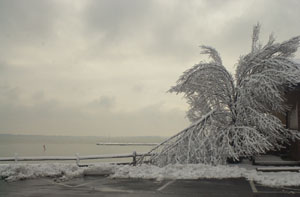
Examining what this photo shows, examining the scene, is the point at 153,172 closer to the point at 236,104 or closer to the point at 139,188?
Result: the point at 139,188

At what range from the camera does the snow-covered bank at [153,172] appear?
548 inches

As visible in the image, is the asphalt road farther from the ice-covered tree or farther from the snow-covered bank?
the ice-covered tree

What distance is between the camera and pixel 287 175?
45.5 ft

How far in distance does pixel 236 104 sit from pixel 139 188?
8.21 meters

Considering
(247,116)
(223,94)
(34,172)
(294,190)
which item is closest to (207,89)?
(223,94)

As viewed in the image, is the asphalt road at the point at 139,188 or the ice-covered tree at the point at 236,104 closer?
the asphalt road at the point at 139,188

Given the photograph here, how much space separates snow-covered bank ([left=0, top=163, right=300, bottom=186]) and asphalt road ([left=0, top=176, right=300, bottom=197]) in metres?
0.81

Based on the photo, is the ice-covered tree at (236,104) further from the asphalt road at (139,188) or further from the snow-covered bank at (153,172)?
the asphalt road at (139,188)

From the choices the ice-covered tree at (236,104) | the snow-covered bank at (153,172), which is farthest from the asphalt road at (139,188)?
the ice-covered tree at (236,104)

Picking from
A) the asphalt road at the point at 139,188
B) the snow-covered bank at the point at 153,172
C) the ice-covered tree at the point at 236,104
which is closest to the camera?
the asphalt road at the point at 139,188

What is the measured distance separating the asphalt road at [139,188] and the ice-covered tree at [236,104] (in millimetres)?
3595

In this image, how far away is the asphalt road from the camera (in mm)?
11195

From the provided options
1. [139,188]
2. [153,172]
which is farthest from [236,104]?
[139,188]

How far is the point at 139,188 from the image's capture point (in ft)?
40.0
